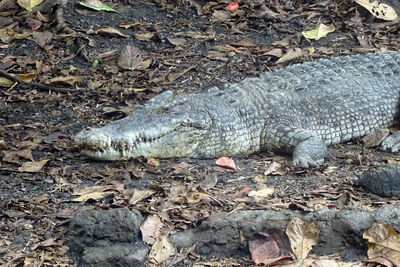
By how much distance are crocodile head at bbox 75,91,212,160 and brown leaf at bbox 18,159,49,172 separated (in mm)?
301

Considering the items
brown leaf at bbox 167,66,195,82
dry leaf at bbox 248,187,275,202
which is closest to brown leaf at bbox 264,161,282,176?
dry leaf at bbox 248,187,275,202

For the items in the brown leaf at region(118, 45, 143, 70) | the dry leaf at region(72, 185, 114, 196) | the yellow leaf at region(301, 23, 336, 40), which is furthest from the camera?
the yellow leaf at region(301, 23, 336, 40)

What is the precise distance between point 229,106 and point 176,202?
1.78m

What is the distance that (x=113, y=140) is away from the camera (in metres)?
5.53

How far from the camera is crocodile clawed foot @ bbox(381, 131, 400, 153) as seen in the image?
612 centimetres

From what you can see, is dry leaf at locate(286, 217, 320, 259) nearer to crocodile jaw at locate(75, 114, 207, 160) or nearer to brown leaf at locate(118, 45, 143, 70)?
crocodile jaw at locate(75, 114, 207, 160)

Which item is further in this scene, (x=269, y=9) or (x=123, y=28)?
(x=269, y=9)

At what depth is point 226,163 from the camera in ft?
18.4

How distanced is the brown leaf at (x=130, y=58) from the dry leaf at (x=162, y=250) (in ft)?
11.5

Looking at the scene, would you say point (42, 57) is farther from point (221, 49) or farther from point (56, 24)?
point (221, 49)

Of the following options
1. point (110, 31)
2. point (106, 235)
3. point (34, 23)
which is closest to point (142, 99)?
point (110, 31)

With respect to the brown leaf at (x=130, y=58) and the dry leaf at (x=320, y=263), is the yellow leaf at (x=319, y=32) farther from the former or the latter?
the dry leaf at (x=320, y=263)

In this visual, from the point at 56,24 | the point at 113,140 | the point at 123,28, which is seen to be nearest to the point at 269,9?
the point at 123,28

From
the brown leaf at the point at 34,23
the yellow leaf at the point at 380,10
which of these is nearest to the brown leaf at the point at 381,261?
the brown leaf at the point at 34,23
